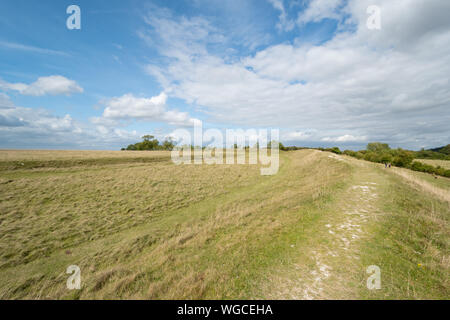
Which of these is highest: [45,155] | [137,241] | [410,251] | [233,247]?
[45,155]

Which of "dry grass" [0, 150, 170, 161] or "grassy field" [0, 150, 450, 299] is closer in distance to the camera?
"grassy field" [0, 150, 450, 299]

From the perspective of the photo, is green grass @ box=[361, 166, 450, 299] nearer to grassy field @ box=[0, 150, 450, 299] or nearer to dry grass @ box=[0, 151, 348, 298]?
grassy field @ box=[0, 150, 450, 299]

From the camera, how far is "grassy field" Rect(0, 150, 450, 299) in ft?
18.9

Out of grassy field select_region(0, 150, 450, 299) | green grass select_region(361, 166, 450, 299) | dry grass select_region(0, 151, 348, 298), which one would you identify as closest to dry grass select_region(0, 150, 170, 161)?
dry grass select_region(0, 151, 348, 298)

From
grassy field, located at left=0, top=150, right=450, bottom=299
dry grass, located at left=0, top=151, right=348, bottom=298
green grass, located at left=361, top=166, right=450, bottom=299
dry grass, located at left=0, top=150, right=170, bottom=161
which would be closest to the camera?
green grass, located at left=361, top=166, right=450, bottom=299

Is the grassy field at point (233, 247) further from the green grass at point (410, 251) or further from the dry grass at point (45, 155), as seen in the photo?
the dry grass at point (45, 155)

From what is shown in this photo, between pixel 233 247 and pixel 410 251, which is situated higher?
pixel 410 251

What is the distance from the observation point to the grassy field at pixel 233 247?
18.9 feet

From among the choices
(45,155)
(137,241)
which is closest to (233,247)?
(137,241)

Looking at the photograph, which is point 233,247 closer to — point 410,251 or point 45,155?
point 410,251

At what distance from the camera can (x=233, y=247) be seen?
8.41m

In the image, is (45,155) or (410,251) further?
(45,155)

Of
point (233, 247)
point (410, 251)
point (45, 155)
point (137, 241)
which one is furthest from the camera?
point (45, 155)
